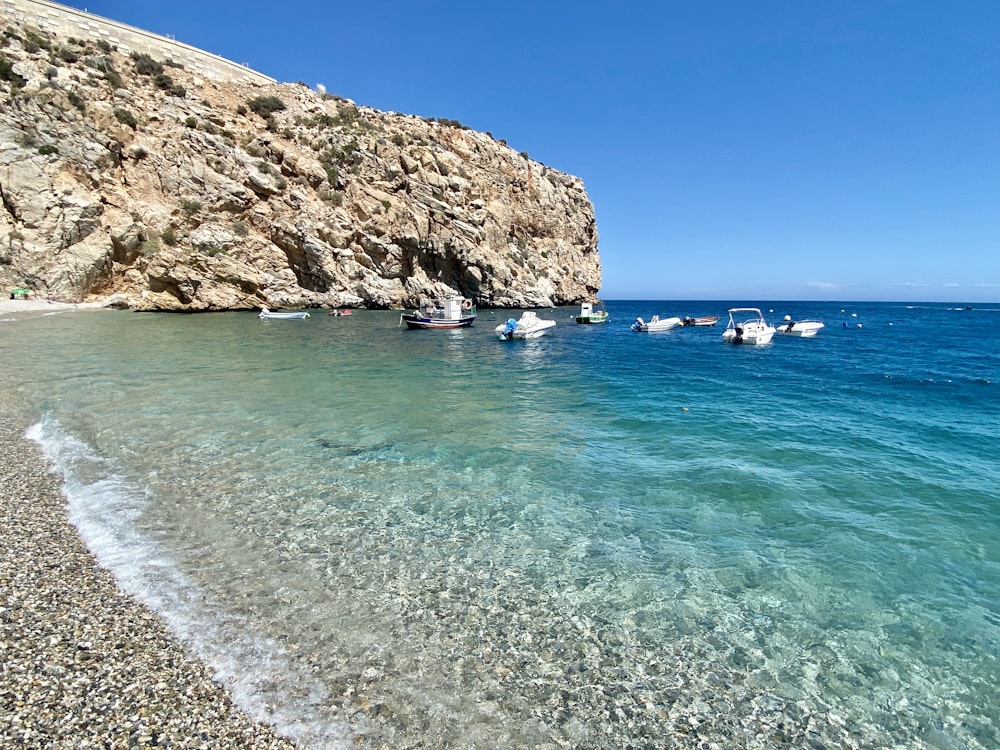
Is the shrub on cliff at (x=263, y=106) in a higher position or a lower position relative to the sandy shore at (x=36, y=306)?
higher

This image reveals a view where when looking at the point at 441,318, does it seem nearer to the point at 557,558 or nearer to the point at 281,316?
the point at 281,316

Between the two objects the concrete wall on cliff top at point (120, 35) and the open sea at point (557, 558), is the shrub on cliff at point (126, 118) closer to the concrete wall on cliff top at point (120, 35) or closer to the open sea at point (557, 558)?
the concrete wall on cliff top at point (120, 35)

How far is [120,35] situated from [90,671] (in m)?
84.2

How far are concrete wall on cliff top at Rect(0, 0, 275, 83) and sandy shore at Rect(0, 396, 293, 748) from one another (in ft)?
250

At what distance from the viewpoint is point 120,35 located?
59.6 m

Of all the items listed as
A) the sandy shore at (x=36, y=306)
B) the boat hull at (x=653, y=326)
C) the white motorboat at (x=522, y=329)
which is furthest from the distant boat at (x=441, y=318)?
the sandy shore at (x=36, y=306)

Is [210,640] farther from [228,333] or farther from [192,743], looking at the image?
[228,333]

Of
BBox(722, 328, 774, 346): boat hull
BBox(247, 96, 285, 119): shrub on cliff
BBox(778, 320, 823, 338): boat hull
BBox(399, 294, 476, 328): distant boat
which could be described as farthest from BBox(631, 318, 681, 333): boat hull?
BBox(247, 96, 285, 119): shrub on cliff

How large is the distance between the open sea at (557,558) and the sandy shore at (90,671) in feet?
0.75

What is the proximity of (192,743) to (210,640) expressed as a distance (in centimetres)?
132

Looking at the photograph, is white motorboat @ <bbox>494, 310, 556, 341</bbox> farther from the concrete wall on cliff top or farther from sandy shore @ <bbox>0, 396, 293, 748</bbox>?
the concrete wall on cliff top

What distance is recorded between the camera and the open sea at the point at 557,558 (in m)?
4.04

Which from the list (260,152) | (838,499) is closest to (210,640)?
(838,499)

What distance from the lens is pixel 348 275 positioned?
61000mm
